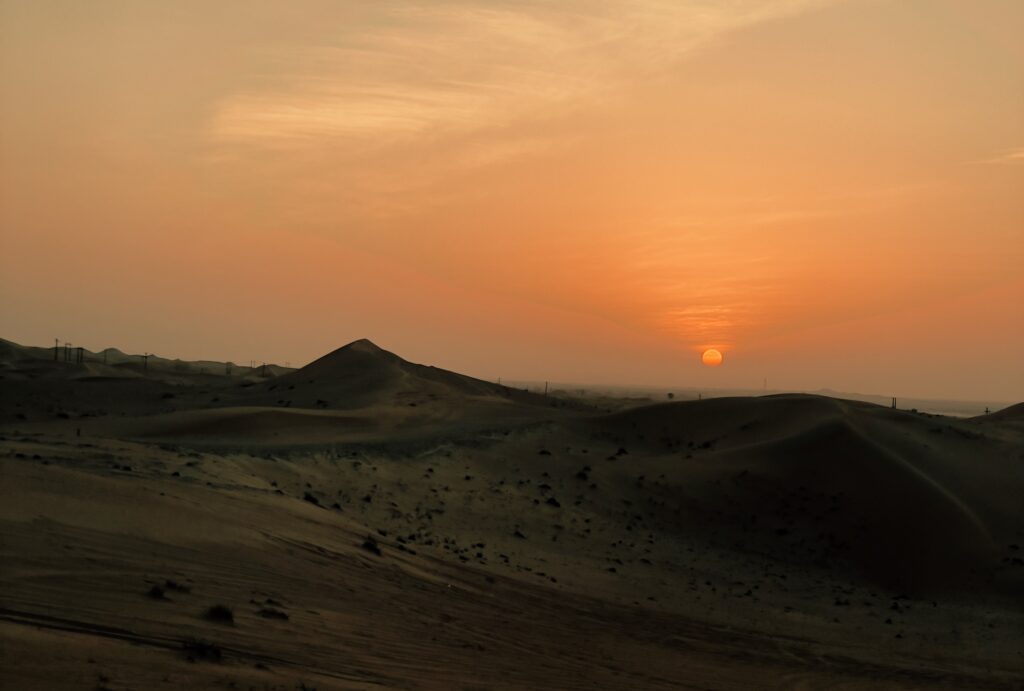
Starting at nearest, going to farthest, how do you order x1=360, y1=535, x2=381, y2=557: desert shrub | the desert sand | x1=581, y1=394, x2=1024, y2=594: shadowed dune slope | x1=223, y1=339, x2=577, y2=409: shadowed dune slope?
the desert sand → x1=360, y1=535, x2=381, y2=557: desert shrub → x1=581, y1=394, x2=1024, y2=594: shadowed dune slope → x1=223, y1=339, x2=577, y2=409: shadowed dune slope

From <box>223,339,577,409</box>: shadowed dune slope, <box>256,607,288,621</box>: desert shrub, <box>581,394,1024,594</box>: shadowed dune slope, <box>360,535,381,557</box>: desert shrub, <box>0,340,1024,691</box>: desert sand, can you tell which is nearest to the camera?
<box>0,340,1024,691</box>: desert sand

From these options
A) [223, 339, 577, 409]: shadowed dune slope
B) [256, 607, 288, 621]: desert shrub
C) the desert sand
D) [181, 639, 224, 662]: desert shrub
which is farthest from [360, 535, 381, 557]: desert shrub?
[223, 339, 577, 409]: shadowed dune slope

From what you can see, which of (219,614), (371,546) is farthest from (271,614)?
(371,546)

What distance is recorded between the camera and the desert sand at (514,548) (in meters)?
10.5

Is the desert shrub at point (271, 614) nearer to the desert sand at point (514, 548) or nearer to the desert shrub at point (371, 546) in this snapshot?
the desert sand at point (514, 548)

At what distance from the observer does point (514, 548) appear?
2219cm

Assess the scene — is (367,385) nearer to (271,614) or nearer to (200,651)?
(271,614)

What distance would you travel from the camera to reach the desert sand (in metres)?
10.5

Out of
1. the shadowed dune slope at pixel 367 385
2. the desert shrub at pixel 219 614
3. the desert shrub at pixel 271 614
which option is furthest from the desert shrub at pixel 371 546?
the shadowed dune slope at pixel 367 385

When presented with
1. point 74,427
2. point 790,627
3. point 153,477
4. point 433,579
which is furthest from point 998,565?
point 74,427

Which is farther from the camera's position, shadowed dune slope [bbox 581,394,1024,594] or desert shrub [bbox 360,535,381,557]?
shadowed dune slope [bbox 581,394,1024,594]

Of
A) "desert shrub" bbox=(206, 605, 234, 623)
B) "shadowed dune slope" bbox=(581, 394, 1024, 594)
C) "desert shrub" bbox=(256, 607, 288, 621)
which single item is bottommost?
"desert shrub" bbox=(256, 607, 288, 621)

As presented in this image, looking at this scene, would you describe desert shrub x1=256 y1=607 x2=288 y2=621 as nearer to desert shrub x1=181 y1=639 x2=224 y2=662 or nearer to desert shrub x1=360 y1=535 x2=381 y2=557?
desert shrub x1=181 y1=639 x2=224 y2=662

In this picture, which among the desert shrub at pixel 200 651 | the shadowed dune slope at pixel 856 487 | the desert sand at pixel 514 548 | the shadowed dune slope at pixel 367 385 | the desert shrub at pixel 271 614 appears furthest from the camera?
the shadowed dune slope at pixel 367 385
